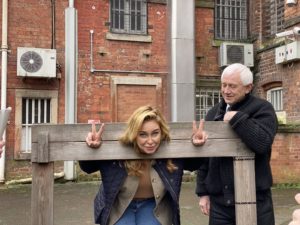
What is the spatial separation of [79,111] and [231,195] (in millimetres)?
8468

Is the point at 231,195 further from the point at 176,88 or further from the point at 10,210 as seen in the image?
the point at 176,88

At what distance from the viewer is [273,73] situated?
1188 centimetres

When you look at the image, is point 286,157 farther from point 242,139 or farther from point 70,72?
point 242,139

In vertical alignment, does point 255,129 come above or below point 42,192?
above

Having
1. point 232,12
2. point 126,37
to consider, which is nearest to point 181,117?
point 126,37

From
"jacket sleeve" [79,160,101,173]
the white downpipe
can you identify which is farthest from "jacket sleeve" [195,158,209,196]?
the white downpipe

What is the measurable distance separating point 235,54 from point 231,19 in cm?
132

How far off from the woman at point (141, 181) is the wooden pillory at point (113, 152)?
0.06m

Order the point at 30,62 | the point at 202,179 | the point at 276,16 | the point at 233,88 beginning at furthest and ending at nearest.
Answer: the point at 276,16, the point at 30,62, the point at 202,179, the point at 233,88

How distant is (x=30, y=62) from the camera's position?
34.3 feet

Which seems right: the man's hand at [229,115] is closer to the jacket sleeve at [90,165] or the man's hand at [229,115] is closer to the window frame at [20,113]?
the jacket sleeve at [90,165]

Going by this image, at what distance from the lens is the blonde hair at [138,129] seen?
2.76m

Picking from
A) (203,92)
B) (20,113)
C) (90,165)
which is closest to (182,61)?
(203,92)

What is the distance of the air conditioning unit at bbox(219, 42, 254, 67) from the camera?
1237 cm
